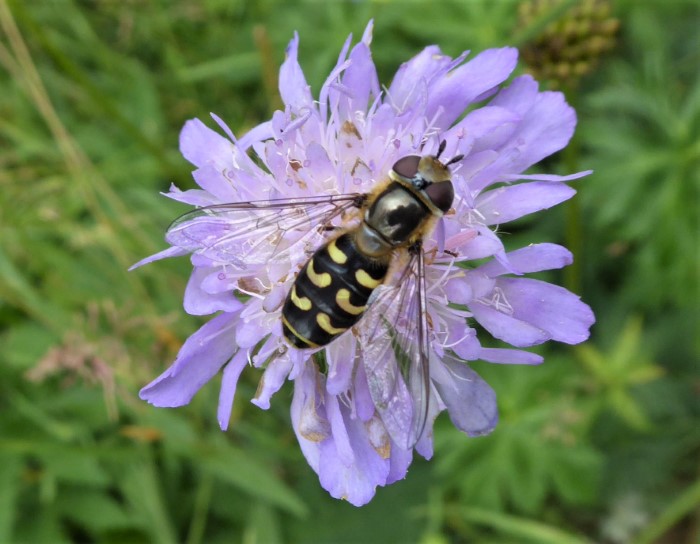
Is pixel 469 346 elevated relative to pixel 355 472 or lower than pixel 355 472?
elevated

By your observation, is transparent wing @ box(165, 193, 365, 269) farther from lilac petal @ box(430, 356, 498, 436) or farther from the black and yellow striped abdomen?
lilac petal @ box(430, 356, 498, 436)

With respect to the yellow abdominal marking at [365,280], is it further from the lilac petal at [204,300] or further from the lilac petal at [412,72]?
the lilac petal at [412,72]

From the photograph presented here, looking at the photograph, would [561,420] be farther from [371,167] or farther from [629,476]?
[371,167]

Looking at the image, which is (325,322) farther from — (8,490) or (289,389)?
(8,490)

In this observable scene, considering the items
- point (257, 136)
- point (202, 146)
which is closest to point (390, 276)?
point (257, 136)

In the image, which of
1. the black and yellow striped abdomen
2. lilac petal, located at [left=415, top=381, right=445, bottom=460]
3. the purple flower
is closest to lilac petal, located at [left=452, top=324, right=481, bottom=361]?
the purple flower

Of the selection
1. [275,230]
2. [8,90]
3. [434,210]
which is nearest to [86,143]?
[8,90]

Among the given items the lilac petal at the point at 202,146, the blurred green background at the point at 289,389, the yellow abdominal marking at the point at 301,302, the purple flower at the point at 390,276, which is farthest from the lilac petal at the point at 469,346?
the blurred green background at the point at 289,389
